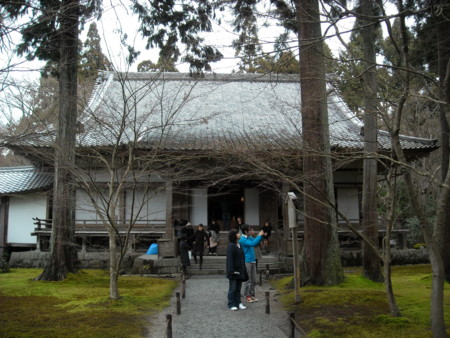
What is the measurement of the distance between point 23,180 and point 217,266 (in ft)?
32.2

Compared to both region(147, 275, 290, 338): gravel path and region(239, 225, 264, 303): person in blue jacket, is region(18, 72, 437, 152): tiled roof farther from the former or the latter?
region(147, 275, 290, 338): gravel path

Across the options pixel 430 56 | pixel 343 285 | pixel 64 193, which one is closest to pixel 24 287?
pixel 64 193

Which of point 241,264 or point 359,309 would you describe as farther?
point 241,264

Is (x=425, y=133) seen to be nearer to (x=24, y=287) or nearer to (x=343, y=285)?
(x=343, y=285)

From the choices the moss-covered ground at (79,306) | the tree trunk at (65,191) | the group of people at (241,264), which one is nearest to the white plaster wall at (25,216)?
the moss-covered ground at (79,306)

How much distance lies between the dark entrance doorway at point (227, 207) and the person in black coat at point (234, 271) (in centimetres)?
1087

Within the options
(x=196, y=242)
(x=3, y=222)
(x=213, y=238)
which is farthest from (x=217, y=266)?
(x=3, y=222)

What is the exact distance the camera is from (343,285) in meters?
10.0

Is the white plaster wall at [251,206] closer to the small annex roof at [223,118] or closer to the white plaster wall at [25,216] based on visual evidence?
the small annex roof at [223,118]

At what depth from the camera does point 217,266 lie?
1434cm

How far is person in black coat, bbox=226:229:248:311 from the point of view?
327 inches

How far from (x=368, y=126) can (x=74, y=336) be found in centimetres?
844

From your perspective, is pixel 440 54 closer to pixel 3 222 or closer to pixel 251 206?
pixel 251 206

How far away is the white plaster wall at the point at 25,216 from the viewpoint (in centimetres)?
1791
